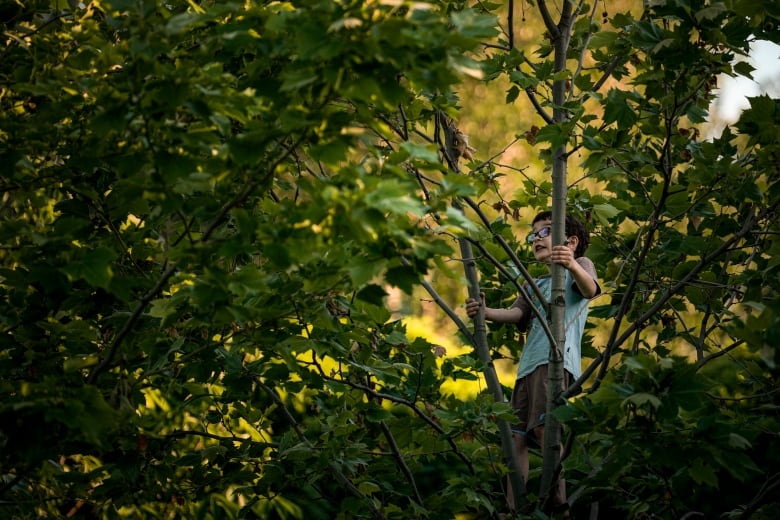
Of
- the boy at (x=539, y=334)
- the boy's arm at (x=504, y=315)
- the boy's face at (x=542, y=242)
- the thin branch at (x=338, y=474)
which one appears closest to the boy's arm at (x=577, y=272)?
the boy at (x=539, y=334)

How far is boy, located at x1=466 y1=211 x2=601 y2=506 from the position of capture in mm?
3129

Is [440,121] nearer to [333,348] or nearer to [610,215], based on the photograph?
[610,215]

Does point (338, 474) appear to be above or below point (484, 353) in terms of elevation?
below

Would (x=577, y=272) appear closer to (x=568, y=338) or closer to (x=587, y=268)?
(x=587, y=268)

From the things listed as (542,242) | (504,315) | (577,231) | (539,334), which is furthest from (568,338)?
(577,231)

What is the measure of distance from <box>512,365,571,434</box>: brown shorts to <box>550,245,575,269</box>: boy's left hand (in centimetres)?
49

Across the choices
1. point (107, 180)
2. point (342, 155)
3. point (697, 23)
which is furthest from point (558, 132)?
point (107, 180)

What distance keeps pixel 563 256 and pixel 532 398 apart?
718 mm

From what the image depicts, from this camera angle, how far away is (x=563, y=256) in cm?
285

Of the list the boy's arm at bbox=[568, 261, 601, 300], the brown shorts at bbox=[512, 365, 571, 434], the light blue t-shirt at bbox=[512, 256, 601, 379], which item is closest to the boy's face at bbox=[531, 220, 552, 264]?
the light blue t-shirt at bbox=[512, 256, 601, 379]

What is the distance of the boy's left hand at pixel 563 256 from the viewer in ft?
9.34

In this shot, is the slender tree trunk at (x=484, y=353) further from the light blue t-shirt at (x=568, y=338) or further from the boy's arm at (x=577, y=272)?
the boy's arm at (x=577, y=272)

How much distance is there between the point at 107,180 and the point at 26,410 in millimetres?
867

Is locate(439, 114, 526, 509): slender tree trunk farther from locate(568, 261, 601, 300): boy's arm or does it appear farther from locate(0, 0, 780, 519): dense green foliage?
locate(568, 261, 601, 300): boy's arm
